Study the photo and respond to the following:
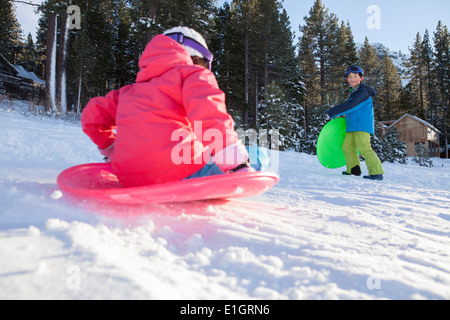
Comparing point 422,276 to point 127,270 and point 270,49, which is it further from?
point 270,49

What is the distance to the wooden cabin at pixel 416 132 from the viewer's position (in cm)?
3495

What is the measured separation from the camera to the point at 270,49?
22.3 m

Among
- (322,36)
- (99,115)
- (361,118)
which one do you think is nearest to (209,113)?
(99,115)

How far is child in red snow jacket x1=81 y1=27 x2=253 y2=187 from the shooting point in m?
1.52

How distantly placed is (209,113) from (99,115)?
1.03 meters

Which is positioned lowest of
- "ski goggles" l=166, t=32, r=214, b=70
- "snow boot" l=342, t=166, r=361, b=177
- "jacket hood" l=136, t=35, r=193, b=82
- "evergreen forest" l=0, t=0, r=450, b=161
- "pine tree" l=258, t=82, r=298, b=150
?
"snow boot" l=342, t=166, r=361, b=177

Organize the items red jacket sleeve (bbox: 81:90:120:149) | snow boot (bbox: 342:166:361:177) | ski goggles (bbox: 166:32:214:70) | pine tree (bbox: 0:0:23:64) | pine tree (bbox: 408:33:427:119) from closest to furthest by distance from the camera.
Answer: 1. ski goggles (bbox: 166:32:214:70)
2. red jacket sleeve (bbox: 81:90:120:149)
3. snow boot (bbox: 342:166:361:177)
4. pine tree (bbox: 0:0:23:64)
5. pine tree (bbox: 408:33:427:119)

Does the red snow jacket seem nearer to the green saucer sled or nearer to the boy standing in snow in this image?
the boy standing in snow

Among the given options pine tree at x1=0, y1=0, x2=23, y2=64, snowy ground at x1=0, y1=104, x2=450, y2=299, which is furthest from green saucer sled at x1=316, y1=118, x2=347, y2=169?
pine tree at x1=0, y1=0, x2=23, y2=64

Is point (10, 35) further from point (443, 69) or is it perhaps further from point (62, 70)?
point (443, 69)

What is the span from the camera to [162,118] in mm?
1663

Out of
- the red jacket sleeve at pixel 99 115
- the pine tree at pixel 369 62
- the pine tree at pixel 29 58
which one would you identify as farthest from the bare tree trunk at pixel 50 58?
the pine tree at pixel 369 62

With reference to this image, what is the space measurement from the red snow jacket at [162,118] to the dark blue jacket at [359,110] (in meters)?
3.47

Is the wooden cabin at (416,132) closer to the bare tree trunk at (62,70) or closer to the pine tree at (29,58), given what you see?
the bare tree trunk at (62,70)
